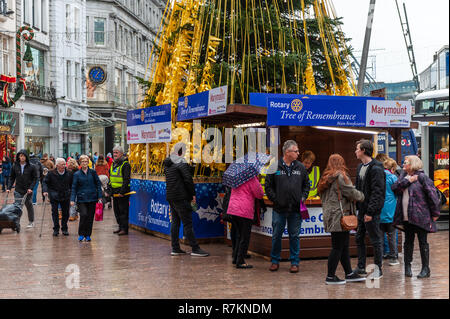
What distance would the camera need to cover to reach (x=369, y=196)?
867 centimetres

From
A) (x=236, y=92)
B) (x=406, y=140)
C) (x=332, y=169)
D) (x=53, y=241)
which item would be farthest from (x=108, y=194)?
(x=406, y=140)

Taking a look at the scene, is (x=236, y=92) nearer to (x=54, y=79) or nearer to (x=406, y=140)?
(x=406, y=140)

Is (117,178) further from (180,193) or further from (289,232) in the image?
(289,232)

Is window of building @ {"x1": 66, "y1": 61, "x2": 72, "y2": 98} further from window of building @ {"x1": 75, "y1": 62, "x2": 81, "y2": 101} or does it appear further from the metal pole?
the metal pole

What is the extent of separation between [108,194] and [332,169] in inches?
299

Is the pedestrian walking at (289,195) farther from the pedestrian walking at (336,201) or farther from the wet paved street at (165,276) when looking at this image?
the pedestrian walking at (336,201)

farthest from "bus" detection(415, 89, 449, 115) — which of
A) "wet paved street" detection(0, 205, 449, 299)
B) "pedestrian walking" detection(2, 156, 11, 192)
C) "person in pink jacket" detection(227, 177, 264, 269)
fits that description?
"pedestrian walking" detection(2, 156, 11, 192)

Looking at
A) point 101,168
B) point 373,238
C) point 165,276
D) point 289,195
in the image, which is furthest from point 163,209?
point 101,168

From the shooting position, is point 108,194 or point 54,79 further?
point 54,79

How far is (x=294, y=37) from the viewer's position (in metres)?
15.5

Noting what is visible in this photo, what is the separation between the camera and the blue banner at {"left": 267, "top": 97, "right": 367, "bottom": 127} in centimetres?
1020

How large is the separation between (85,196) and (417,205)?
6.80m

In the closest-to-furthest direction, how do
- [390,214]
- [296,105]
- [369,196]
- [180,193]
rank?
1. [369,196]
2. [390,214]
3. [296,105]
4. [180,193]

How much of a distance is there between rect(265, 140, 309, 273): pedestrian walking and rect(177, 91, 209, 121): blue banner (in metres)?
2.52
